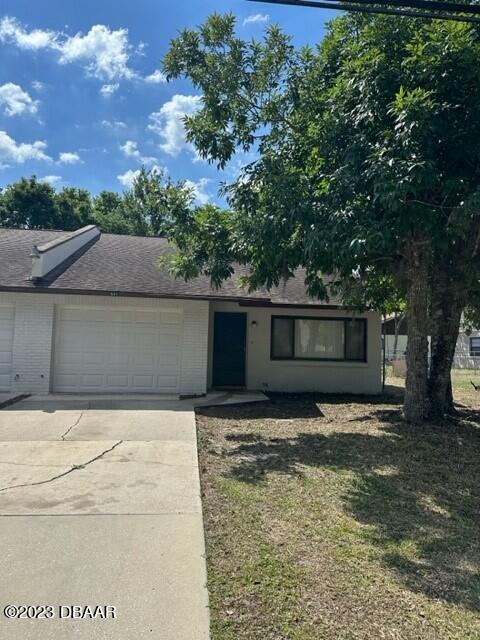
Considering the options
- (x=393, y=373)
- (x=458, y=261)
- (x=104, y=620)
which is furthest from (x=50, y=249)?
(x=393, y=373)

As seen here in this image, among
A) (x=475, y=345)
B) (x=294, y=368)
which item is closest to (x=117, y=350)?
(x=294, y=368)

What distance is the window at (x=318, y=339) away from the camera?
1303 centimetres

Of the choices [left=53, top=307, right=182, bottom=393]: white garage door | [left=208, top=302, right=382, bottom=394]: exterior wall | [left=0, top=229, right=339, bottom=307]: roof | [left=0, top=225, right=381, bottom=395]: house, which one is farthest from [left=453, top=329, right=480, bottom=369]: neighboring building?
[left=53, top=307, right=182, bottom=393]: white garage door

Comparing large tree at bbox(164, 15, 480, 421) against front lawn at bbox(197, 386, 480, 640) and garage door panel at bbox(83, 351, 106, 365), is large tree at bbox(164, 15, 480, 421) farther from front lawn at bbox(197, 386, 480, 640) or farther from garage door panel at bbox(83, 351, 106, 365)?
garage door panel at bbox(83, 351, 106, 365)

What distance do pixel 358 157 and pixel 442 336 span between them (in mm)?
4676

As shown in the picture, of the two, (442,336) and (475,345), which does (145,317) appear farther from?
(475,345)

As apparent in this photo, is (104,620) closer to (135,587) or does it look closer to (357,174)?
(135,587)

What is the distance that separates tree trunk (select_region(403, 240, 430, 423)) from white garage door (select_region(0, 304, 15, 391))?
939 centimetres

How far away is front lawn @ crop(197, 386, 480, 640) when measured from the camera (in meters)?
2.73

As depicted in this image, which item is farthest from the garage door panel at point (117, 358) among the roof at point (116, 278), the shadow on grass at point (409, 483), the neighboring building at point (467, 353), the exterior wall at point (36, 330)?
the neighboring building at point (467, 353)

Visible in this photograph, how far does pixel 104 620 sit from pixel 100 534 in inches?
46.1

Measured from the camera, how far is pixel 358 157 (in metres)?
6.19

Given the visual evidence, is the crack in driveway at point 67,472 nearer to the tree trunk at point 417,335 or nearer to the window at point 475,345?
the tree trunk at point 417,335

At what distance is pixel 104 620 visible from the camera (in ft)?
8.68
